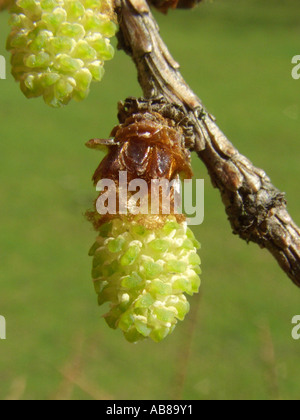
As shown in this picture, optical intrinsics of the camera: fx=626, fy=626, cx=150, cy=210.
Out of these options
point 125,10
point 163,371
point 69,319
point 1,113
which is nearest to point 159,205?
point 125,10

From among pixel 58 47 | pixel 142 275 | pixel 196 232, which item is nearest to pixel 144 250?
pixel 142 275

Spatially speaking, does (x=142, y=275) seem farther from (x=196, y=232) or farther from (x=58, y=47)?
(x=196, y=232)

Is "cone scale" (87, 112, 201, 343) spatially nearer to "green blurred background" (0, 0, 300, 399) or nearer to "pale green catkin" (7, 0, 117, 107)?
"pale green catkin" (7, 0, 117, 107)

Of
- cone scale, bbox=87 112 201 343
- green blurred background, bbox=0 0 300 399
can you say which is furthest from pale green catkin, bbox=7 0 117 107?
green blurred background, bbox=0 0 300 399

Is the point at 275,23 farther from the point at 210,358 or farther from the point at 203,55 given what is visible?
the point at 210,358

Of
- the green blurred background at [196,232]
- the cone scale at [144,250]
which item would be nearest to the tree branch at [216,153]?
the cone scale at [144,250]

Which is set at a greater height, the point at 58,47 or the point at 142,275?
the point at 58,47

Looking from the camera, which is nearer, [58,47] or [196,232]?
[58,47]

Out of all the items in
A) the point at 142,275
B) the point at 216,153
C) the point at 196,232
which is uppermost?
the point at 196,232

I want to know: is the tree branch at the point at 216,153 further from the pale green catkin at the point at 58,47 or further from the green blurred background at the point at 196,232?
the green blurred background at the point at 196,232
